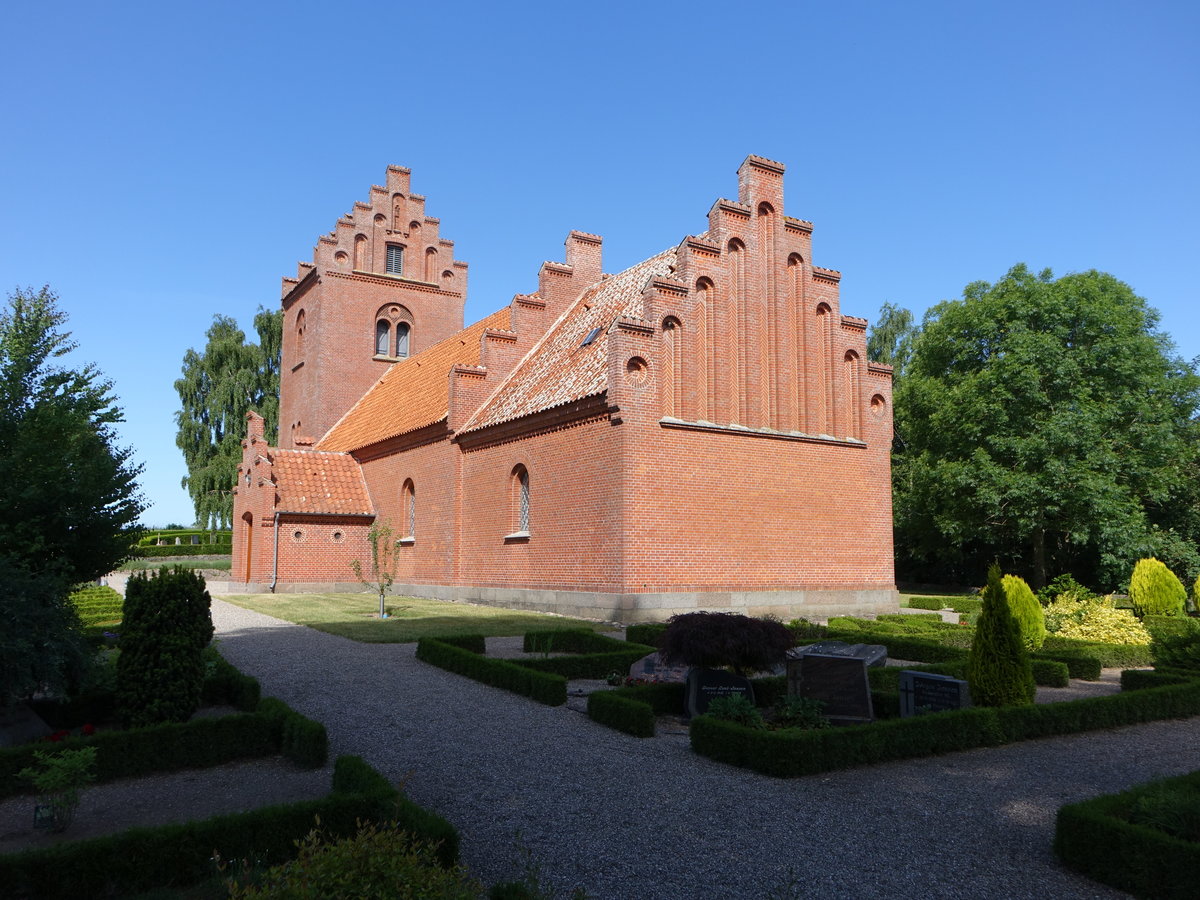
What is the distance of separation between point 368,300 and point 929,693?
32397 mm

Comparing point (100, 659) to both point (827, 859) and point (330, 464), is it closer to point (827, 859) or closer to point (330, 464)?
point (827, 859)

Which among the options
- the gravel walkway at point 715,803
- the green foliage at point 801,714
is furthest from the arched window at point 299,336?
the green foliage at point 801,714

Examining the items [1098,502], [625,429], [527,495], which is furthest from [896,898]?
[1098,502]

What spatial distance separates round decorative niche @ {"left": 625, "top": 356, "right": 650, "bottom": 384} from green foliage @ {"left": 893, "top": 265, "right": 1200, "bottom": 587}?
15912 mm

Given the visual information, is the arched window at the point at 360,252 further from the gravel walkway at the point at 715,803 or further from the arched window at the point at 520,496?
the gravel walkway at the point at 715,803

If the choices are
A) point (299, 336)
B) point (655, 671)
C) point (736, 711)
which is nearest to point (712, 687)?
point (736, 711)

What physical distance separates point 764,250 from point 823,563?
27.9ft

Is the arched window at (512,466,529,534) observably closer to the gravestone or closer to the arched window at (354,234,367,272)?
the gravestone

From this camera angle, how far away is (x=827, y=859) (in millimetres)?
5652

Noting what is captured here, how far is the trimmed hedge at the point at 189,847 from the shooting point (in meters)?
4.90

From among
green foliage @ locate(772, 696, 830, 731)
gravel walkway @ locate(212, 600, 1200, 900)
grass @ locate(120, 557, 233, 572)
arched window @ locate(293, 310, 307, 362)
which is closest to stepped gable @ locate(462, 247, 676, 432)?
green foliage @ locate(772, 696, 830, 731)

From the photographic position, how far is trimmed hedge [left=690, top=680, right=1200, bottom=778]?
7.63 meters

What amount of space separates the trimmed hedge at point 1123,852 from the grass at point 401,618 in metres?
10.9

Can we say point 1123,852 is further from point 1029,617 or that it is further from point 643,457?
point 643,457
